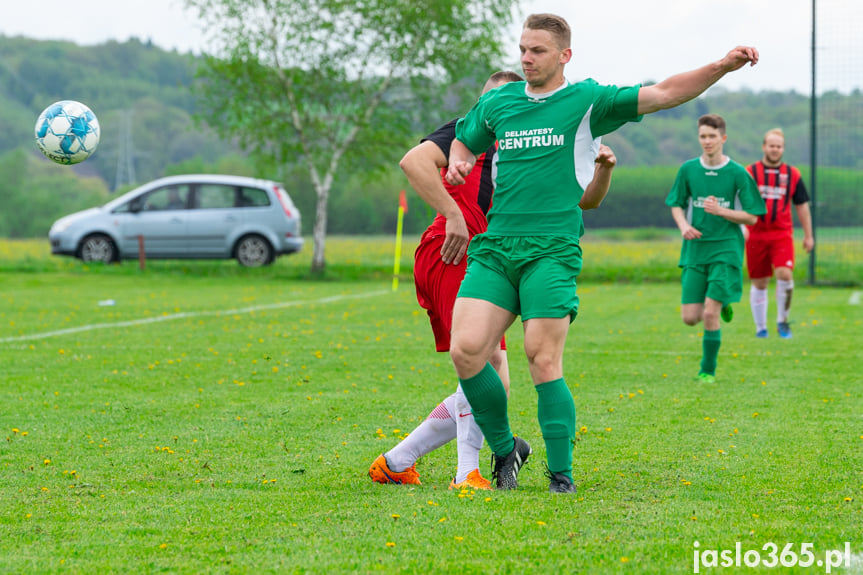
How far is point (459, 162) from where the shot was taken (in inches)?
173

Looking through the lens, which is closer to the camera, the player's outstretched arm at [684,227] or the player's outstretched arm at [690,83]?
the player's outstretched arm at [690,83]

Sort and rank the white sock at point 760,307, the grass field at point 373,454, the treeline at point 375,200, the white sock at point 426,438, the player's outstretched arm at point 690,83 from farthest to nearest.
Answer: the treeline at point 375,200
the white sock at point 760,307
the white sock at point 426,438
the player's outstretched arm at point 690,83
the grass field at point 373,454

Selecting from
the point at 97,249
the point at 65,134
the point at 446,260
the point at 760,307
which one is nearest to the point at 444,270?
the point at 446,260

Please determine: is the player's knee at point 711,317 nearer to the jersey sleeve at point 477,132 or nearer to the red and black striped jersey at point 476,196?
the red and black striped jersey at point 476,196

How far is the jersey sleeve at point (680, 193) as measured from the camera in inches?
350

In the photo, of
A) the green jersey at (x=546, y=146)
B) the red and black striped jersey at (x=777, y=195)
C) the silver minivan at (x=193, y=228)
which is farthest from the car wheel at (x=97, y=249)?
the green jersey at (x=546, y=146)

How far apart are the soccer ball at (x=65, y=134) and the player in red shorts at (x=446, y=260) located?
3.34m

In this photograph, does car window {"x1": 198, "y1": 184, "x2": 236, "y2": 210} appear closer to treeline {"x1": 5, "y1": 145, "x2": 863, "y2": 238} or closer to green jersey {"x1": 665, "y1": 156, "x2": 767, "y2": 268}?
treeline {"x1": 5, "y1": 145, "x2": 863, "y2": 238}

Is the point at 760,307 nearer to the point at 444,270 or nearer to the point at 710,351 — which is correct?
the point at 710,351

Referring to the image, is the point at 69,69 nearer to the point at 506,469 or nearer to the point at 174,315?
the point at 174,315

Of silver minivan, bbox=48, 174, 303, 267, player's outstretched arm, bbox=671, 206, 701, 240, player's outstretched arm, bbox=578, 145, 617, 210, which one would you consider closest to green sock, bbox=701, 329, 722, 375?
player's outstretched arm, bbox=671, 206, 701, 240

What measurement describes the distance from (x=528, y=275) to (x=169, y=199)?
21.6 m

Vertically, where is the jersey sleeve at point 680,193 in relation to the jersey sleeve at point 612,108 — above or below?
below

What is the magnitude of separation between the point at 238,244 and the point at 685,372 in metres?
17.1
